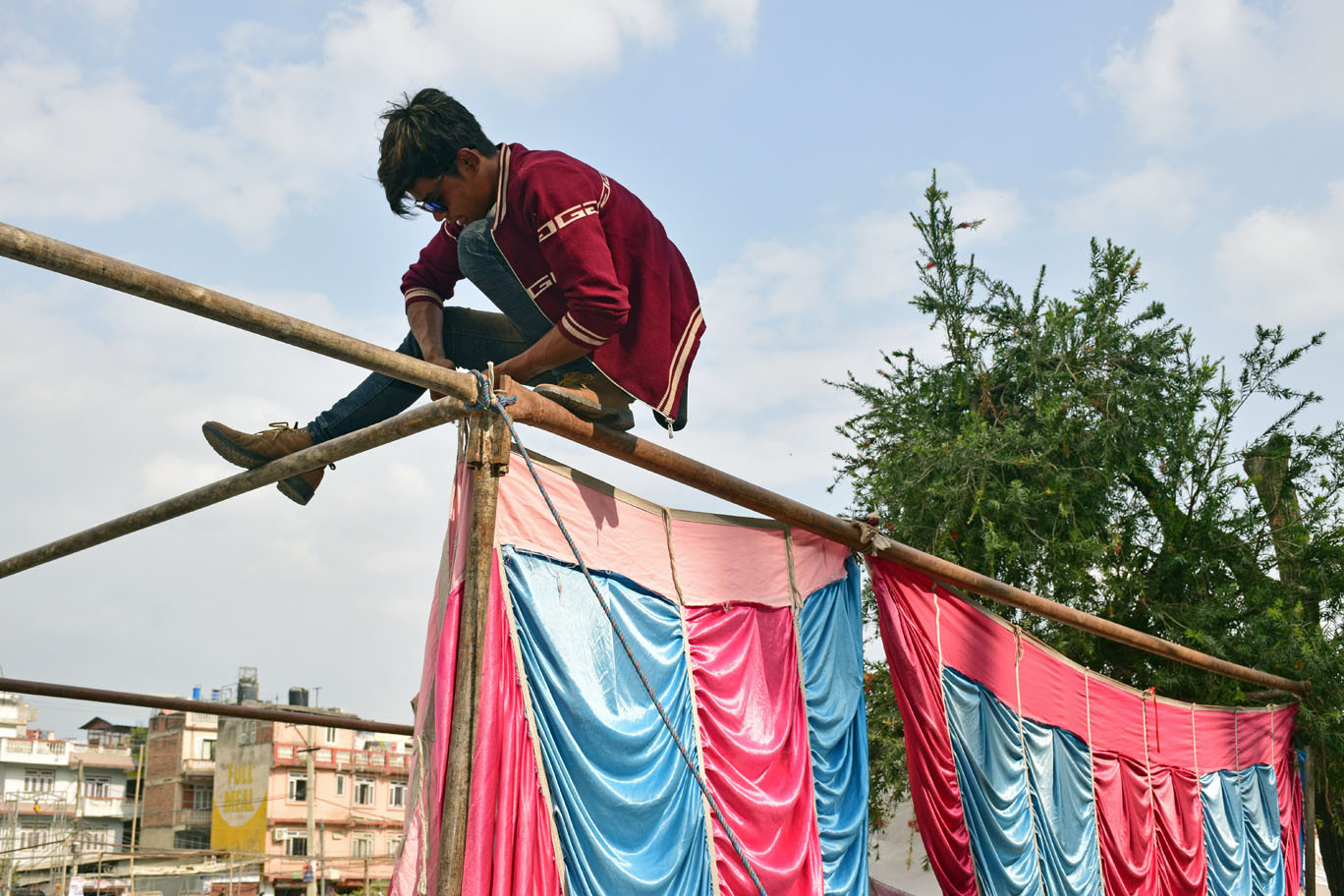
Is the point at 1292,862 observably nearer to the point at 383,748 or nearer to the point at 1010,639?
the point at 1010,639

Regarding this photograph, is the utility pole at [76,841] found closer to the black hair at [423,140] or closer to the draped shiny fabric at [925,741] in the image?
the draped shiny fabric at [925,741]

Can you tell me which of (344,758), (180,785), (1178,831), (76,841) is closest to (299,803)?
(344,758)

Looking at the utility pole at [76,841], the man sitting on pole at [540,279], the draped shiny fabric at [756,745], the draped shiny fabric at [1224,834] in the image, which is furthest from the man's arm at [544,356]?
the utility pole at [76,841]

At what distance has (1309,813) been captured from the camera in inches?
279

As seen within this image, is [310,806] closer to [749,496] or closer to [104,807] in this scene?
[749,496]

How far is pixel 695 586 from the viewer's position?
3.46m

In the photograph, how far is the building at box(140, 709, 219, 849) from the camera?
4606cm

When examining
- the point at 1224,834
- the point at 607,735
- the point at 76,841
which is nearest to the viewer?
the point at 607,735

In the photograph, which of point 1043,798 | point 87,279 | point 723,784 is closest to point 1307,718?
point 1043,798

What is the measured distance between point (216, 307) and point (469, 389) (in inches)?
24.9

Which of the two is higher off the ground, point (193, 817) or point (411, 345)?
point (411, 345)

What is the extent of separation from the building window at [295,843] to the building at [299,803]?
37mm

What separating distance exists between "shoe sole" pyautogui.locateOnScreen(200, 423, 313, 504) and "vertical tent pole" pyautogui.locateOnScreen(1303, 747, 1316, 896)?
21.5ft

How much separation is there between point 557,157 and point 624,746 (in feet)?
5.24
